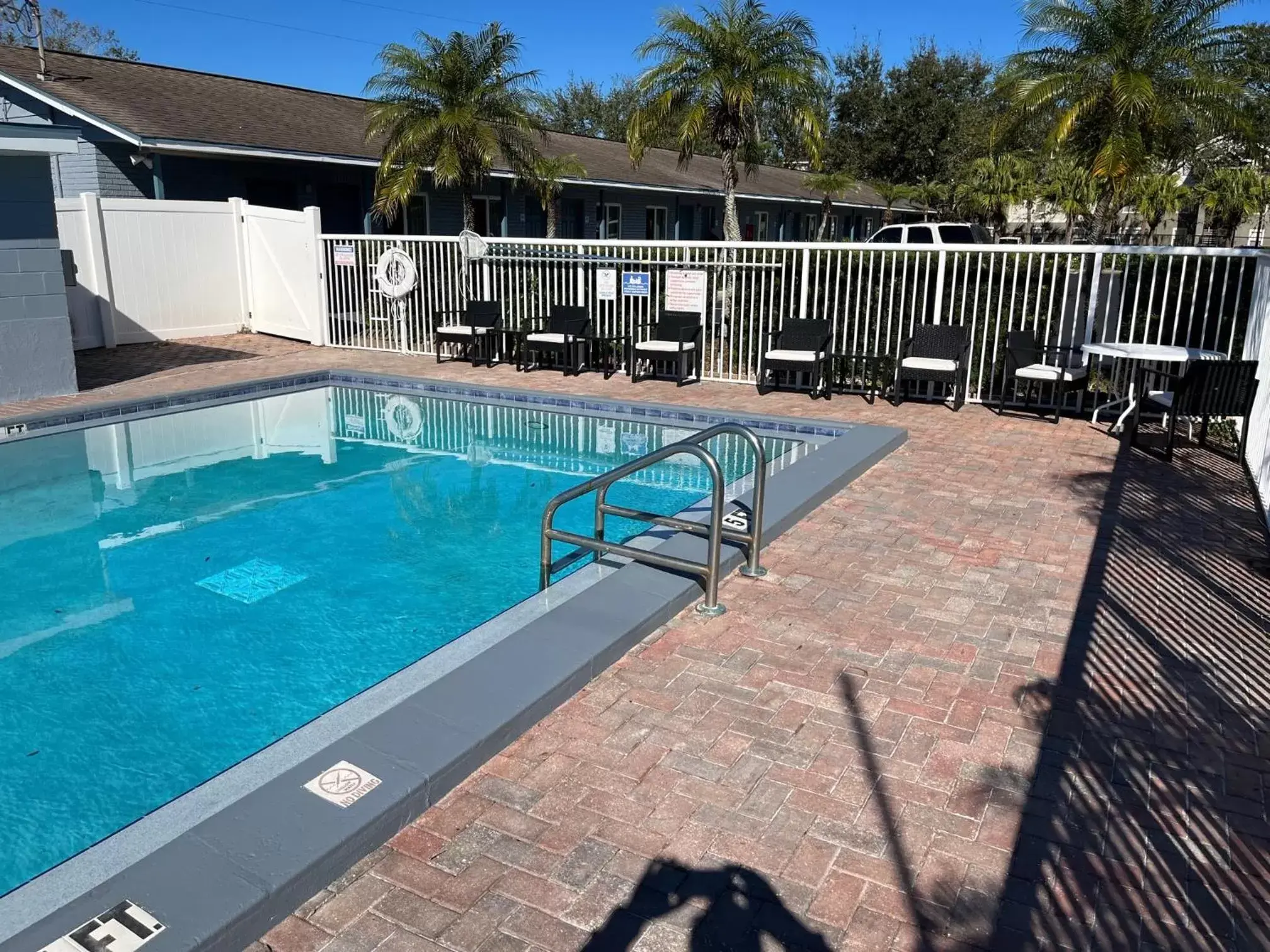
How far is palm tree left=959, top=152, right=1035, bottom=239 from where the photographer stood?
A: 30.8 m

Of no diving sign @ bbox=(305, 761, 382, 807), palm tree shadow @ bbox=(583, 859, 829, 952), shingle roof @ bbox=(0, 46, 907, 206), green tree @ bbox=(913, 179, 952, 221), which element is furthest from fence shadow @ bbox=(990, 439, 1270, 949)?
green tree @ bbox=(913, 179, 952, 221)

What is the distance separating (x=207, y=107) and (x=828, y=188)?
17710 millimetres

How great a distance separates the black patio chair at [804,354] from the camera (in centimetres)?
1107

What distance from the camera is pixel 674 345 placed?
11.9 m

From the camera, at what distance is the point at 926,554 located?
18.9 feet

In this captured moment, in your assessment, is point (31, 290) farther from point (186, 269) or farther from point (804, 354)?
point (804, 354)

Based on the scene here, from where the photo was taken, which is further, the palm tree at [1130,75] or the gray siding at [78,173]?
the gray siding at [78,173]

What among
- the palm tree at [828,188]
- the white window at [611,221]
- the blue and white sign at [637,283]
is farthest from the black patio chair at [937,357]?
the palm tree at [828,188]

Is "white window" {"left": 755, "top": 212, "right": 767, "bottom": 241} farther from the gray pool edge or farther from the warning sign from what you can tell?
the gray pool edge

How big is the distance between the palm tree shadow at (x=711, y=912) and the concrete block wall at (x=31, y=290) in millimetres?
10525

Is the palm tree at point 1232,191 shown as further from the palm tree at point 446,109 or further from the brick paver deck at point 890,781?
the brick paver deck at point 890,781

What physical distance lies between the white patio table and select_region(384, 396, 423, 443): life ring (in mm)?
7153

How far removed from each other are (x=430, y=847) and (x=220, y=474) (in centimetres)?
661

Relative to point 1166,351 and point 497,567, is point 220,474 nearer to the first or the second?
point 497,567
